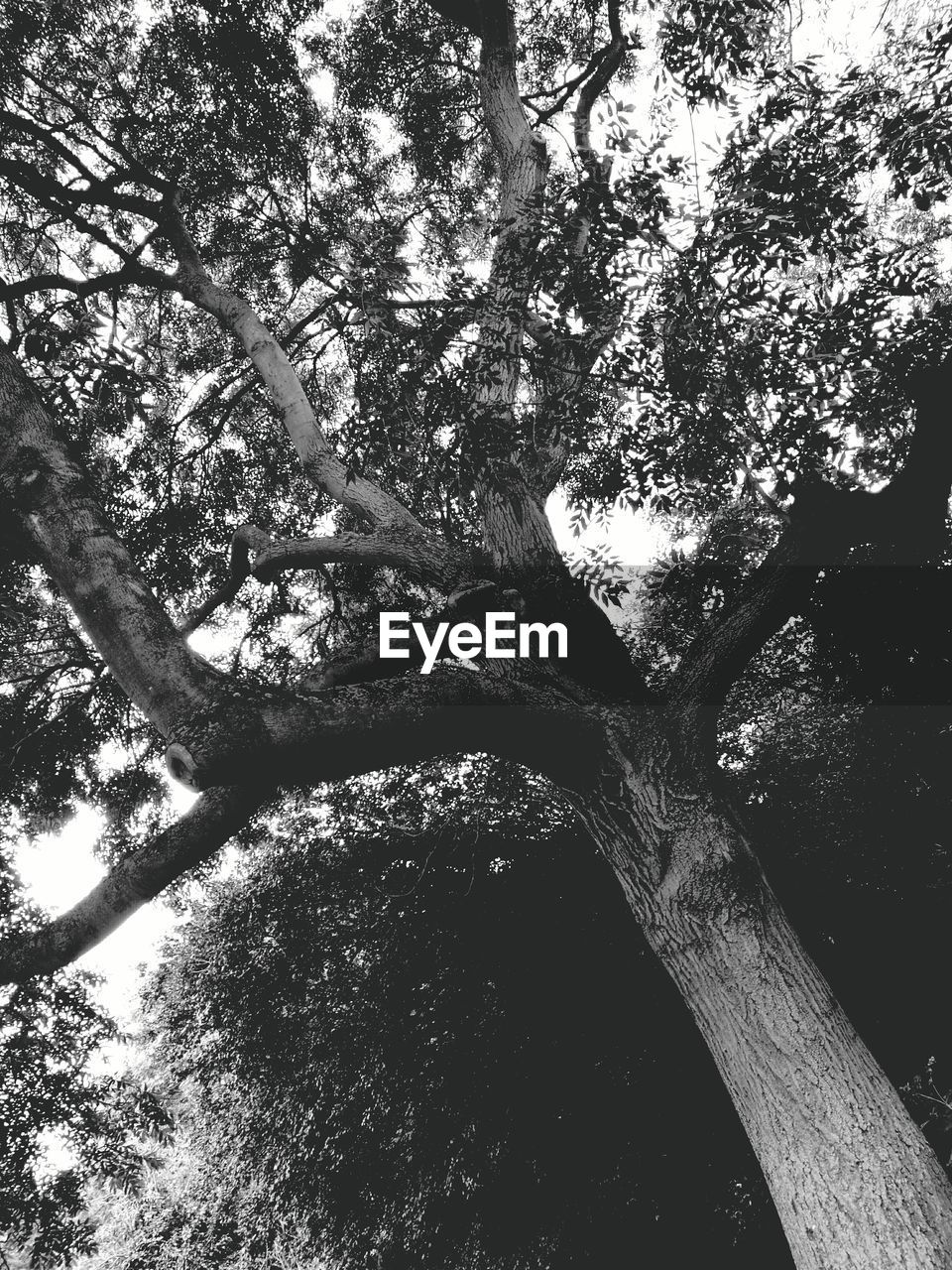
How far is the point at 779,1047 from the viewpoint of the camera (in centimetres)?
280

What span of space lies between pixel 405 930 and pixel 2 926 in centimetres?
296

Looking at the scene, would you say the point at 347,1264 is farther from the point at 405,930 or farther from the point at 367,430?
the point at 367,430

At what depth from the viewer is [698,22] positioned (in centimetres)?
409

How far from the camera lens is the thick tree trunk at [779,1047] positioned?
7.96 ft

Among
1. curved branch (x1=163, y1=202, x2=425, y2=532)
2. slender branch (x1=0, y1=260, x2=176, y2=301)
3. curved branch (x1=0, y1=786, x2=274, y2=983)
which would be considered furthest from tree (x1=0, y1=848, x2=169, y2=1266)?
slender branch (x1=0, y1=260, x2=176, y2=301)

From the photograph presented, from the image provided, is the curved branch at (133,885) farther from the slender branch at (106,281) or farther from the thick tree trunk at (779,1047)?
the slender branch at (106,281)

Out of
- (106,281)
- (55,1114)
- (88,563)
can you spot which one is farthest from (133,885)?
(106,281)

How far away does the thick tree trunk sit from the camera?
2.43 meters

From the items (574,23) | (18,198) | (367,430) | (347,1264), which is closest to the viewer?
(367,430)

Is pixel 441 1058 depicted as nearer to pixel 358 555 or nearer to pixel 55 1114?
pixel 55 1114

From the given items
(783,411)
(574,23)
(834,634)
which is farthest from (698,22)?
(574,23)

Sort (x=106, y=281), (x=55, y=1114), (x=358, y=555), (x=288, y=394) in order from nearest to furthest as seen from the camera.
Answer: (x=55, y=1114), (x=358, y=555), (x=288, y=394), (x=106, y=281)

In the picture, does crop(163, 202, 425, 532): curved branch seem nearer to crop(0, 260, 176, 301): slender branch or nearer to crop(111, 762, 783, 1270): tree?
crop(0, 260, 176, 301): slender branch

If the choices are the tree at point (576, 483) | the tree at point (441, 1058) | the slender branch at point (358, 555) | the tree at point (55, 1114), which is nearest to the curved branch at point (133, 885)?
the tree at point (576, 483)
